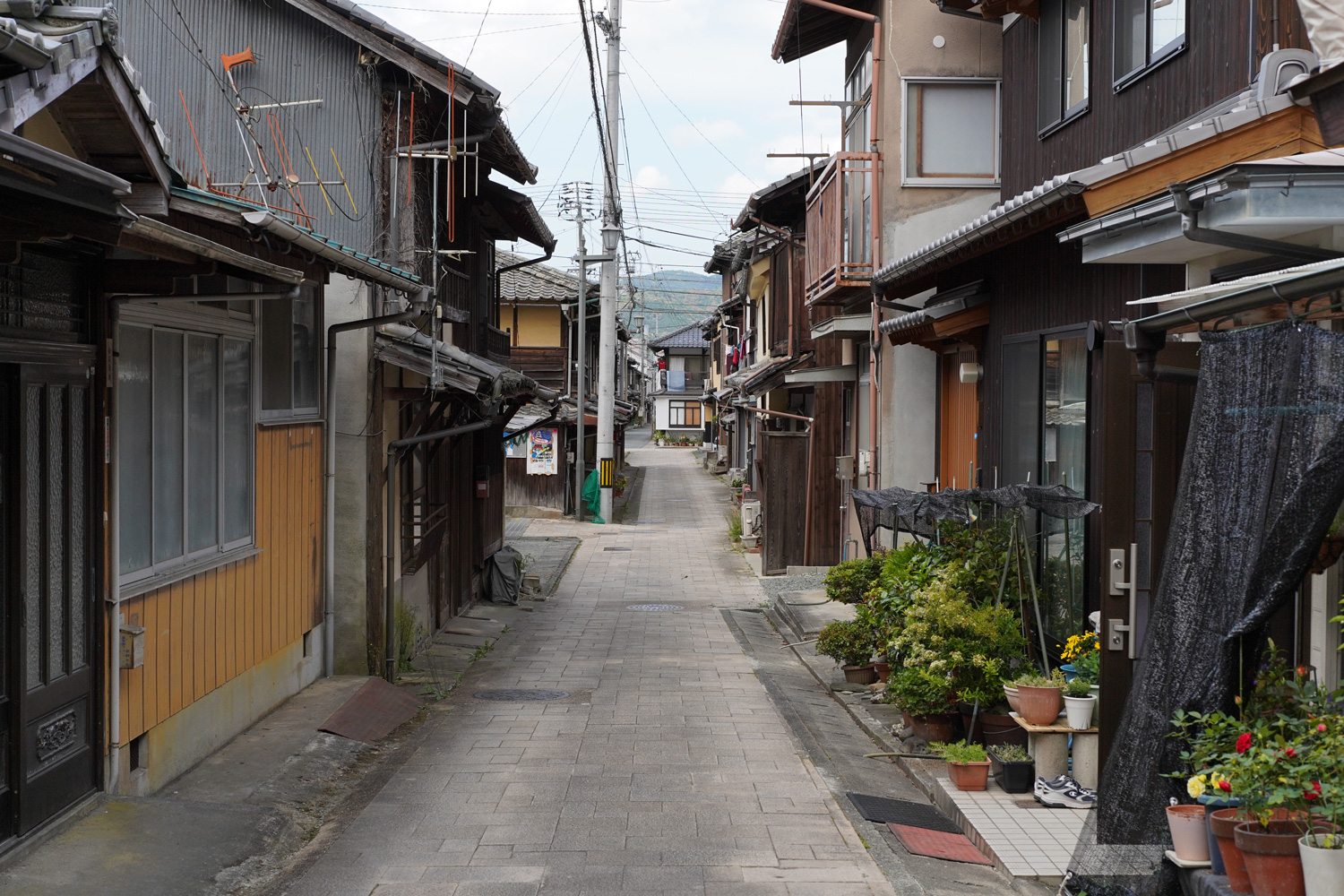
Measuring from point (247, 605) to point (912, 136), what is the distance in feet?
36.3

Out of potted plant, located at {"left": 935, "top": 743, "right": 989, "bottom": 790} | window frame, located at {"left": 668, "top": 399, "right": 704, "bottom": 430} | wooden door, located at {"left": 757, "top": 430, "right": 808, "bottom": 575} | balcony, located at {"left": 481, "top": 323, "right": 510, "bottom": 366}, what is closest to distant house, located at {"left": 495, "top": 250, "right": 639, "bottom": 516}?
balcony, located at {"left": 481, "top": 323, "right": 510, "bottom": 366}

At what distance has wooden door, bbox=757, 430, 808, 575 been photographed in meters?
24.2

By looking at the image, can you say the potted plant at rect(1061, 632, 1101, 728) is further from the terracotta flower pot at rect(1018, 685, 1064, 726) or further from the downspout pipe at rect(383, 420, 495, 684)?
the downspout pipe at rect(383, 420, 495, 684)

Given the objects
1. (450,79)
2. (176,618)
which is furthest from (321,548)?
(450,79)

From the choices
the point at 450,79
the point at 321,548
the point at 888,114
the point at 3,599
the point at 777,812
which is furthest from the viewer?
the point at 888,114

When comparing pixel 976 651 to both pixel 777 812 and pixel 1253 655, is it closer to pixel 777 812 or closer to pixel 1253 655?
pixel 777 812

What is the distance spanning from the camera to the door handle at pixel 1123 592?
20.4ft

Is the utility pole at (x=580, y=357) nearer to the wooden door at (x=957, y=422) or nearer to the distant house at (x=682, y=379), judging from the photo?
the wooden door at (x=957, y=422)

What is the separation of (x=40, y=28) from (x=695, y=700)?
Result: 9.13 m

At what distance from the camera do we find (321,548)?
11938mm

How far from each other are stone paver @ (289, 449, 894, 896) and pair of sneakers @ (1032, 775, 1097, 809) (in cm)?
140

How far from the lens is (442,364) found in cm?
1321

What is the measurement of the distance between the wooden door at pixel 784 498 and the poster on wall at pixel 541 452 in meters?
14.6

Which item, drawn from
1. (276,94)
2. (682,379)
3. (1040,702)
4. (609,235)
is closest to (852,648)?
(1040,702)
